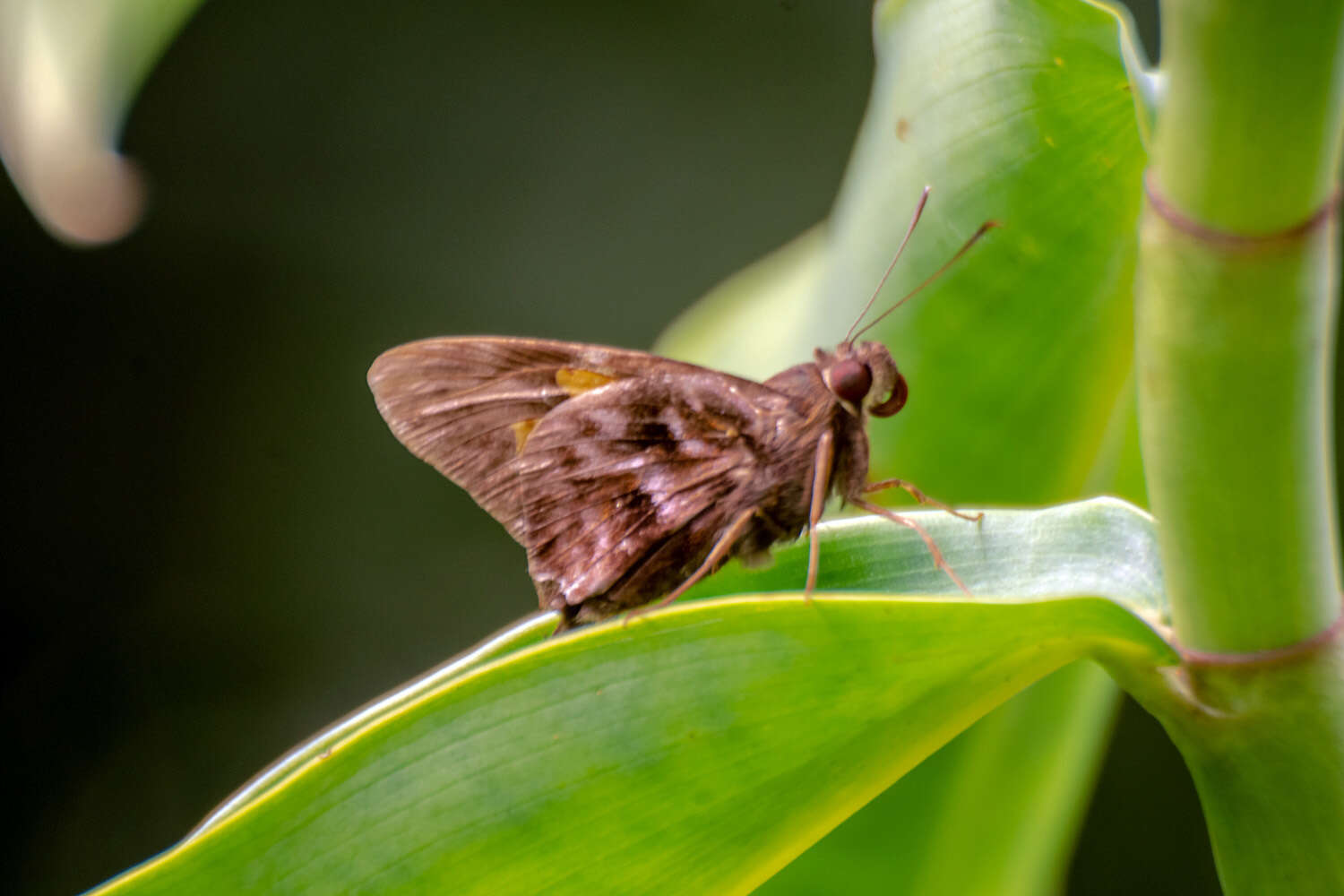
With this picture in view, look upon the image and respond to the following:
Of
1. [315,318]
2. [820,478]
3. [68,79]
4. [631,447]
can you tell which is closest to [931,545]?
[820,478]

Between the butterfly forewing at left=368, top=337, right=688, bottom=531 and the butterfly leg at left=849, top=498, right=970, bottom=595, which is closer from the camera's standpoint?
the butterfly leg at left=849, top=498, right=970, bottom=595

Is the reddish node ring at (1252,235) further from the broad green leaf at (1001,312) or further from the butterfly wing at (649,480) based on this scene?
the butterfly wing at (649,480)

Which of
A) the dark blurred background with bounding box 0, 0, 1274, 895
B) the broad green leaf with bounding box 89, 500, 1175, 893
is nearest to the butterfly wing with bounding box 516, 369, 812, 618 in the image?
the broad green leaf with bounding box 89, 500, 1175, 893

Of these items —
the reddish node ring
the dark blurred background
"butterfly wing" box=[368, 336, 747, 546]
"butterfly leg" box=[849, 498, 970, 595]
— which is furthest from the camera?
the dark blurred background

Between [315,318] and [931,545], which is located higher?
[315,318]

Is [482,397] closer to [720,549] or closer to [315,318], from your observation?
[720,549]

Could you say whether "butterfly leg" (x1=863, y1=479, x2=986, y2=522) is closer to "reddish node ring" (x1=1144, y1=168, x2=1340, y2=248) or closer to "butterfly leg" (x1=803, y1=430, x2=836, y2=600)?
"butterfly leg" (x1=803, y1=430, x2=836, y2=600)

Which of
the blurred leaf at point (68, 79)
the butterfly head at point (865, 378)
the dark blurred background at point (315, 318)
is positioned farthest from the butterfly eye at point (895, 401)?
the dark blurred background at point (315, 318)
